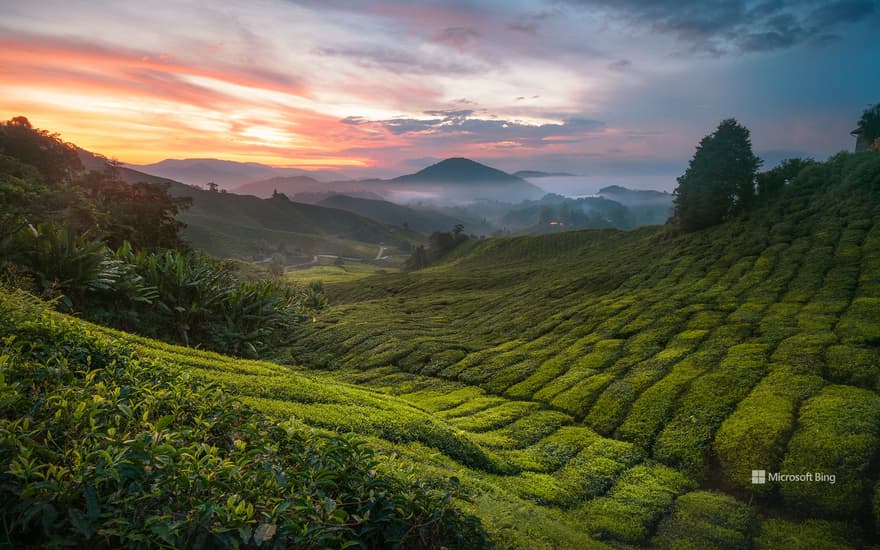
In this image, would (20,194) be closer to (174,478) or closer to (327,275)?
(174,478)

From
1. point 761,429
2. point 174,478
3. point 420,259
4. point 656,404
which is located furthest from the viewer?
point 420,259

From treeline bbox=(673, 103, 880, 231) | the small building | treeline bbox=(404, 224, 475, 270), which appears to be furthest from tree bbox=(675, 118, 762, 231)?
treeline bbox=(404, 224, 475, 270)

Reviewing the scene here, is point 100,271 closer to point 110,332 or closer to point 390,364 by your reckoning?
point 110,332

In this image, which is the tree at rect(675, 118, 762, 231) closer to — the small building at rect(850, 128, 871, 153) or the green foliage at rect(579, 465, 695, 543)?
the small building at rect(850, 128, 871, 153)

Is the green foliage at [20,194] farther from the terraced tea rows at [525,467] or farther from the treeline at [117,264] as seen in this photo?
the terraced tea rows at [525,467]

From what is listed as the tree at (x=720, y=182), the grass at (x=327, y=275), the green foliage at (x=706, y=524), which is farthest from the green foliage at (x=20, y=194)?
the tree at (x=720, y=182)

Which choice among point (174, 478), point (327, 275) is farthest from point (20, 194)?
point (327, 275)

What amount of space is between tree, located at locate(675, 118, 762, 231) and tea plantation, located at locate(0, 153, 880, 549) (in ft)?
58.1

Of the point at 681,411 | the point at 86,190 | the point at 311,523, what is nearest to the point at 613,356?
the point at 681,411

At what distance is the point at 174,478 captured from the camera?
385 cm

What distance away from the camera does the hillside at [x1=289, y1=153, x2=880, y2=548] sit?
28.7 feet

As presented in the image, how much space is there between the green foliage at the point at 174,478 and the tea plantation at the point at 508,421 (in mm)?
27

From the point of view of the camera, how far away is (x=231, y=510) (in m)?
3.71

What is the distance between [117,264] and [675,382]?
708 inches
